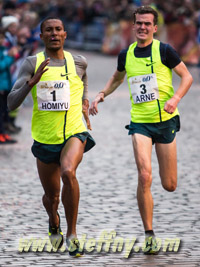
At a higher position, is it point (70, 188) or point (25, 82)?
point (25, 82)

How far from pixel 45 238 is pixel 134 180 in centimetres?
330

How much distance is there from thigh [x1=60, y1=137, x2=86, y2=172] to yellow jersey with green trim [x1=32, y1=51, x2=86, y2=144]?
85 mm

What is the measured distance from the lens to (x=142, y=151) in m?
7.32

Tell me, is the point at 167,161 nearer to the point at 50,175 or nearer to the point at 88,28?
the point at 50,175

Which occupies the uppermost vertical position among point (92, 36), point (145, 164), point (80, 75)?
point (80, 75)

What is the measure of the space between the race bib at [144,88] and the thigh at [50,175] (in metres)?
0.94

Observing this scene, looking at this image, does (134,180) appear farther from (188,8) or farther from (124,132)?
(188,8)

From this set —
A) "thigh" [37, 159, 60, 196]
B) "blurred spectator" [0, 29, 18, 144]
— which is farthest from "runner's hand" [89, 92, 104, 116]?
"blurred spectator" [0, 29, 18, 144]

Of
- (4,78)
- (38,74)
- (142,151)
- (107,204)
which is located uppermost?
(38,74)

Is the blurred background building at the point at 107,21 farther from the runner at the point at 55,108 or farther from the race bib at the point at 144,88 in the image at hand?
the runner at the point at 55,108

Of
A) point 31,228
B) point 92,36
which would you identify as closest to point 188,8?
point 92,36

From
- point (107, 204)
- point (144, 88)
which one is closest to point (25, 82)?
point (144, 88)

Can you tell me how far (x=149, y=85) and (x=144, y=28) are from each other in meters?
0.48

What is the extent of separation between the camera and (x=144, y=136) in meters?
7.45
